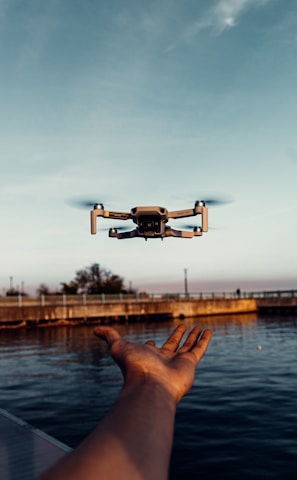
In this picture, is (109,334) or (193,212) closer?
(109,334)

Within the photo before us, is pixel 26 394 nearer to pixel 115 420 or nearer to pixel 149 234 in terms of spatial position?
pixel 149 234

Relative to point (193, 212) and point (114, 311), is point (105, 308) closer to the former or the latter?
point (114, 311)

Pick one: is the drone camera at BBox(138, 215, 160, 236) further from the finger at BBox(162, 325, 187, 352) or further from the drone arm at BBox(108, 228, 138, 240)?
A: the finger at BBox(162, 325, 187, 352)

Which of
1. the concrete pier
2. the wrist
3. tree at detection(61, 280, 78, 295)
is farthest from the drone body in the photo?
tree at detection(61, 280, 78, 295)

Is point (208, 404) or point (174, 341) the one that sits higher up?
point (174, 341)

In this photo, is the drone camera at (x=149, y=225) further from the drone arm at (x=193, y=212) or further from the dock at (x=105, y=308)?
the dock at (x=105, y=308)

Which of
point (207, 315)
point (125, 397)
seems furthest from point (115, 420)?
point (207, 315)

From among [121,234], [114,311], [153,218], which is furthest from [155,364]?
[114,311]
